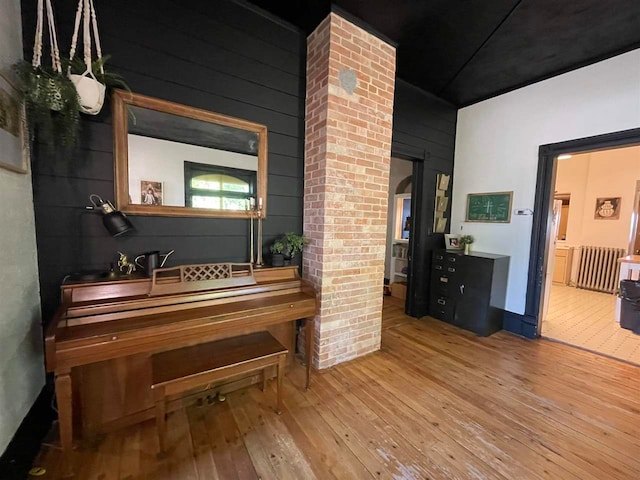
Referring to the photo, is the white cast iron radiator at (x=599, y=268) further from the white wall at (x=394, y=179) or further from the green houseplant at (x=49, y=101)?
the green houseplant at (x=49, y=101)

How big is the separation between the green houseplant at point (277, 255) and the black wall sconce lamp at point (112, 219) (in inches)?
39.7

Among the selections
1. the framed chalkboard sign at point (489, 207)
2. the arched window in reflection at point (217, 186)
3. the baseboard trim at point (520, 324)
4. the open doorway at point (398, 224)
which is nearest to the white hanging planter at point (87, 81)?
the arched window in reflection at point (217, 186)

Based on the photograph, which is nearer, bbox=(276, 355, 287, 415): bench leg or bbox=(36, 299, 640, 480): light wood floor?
bbox=(36, 299, 640, 480): light wood floor

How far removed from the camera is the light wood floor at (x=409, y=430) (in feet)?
4.61

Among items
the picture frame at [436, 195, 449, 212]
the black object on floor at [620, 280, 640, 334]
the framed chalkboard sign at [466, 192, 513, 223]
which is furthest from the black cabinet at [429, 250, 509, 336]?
the black object on floor at [620, 280, 640, 334]

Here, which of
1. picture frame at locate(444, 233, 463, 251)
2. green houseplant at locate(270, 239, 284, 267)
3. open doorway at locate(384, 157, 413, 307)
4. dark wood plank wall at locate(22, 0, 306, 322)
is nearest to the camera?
dark wood plank wall at locate(22, 0, 306, 322)

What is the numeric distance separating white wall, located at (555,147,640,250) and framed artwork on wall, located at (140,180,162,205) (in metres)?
6.55

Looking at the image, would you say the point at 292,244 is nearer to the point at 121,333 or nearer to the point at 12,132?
the point at 121,333

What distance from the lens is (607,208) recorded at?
199 inches

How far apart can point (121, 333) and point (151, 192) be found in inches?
37.8

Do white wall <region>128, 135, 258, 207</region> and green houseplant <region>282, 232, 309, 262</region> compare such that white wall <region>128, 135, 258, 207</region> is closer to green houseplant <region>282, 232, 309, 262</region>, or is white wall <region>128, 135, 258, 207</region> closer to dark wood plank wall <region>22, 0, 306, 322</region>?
dark wood plank wall <region>22, 0, 306, 322</region>

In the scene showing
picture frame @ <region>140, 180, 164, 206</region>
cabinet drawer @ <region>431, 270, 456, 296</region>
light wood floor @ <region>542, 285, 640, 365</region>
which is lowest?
light wood floor @ <region>542, 285, 640, 365</region>

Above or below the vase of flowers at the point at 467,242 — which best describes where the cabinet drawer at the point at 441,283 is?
below

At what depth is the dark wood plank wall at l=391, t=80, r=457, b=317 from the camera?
329cm
